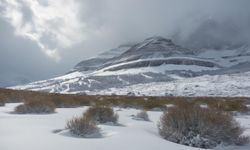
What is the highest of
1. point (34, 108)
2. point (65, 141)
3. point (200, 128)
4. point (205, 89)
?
point (205, 89)

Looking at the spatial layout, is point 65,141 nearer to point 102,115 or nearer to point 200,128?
point 200,128

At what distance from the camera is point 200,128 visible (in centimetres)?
845

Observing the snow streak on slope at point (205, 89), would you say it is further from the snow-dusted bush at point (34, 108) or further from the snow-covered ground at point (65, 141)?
the snow-covered ground at point (65, 141)

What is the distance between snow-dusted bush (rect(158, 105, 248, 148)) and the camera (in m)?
8.29

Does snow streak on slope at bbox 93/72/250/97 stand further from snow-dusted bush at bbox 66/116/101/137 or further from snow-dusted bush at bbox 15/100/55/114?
snow-dusted bush at bbox 66/116/101/137

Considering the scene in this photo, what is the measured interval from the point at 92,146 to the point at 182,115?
305 cm

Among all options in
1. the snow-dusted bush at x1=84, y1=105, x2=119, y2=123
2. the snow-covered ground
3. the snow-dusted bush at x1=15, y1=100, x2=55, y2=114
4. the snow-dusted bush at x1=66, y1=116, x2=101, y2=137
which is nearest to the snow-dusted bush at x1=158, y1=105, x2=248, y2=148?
the snow-covered ground

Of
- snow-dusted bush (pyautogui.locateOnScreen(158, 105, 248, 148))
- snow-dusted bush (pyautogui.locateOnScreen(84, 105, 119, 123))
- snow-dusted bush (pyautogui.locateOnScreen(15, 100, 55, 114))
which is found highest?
snow-dusted bush (pyautogui.locateOnScreen(15, 100, 55, 114))

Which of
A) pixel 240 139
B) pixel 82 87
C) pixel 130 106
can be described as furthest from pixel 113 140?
pixel 82 87

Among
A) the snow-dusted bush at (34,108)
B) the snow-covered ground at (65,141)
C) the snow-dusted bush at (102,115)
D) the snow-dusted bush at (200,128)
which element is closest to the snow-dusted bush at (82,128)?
the snow-covered ground at (65,141)

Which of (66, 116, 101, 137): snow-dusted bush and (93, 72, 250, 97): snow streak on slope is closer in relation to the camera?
(66, 116, 101, 137): snow-dusted bush

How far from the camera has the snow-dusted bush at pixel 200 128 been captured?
829 cm

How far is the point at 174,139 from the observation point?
8.45 meters

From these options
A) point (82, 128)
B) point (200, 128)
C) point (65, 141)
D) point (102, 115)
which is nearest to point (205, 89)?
point (102, 115)
